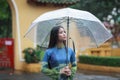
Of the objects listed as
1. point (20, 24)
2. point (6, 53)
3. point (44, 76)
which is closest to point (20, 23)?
point (20, 24)

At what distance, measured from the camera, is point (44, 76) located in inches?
565

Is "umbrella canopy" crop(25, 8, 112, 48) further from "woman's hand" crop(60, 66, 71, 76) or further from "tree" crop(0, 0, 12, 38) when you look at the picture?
"tree" crop(0, 0, 12, 38)

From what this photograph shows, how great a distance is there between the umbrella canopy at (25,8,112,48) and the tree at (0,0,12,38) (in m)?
16.7

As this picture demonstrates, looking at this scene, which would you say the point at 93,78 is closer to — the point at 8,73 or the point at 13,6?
the point at 8,73

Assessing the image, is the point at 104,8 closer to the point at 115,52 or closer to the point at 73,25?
the point at 115,52

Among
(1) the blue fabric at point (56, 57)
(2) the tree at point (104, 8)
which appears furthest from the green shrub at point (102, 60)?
(1) the blue fabric at point (56, 57)

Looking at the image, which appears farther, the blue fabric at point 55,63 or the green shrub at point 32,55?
the green shrub at point 32,55

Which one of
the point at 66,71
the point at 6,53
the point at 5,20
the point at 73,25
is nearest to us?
the point at 66,71

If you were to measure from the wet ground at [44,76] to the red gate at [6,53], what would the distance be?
692 mm

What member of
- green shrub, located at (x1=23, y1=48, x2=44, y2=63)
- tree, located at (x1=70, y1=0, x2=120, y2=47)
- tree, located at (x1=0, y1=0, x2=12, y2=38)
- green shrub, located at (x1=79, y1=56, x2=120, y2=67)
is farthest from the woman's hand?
tree, located at (x1=70, y1=0, x2=120, y2=47)

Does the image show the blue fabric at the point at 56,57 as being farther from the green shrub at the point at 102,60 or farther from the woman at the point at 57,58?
the green shrub at the point at 102,60

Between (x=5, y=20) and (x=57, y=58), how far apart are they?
20485mm

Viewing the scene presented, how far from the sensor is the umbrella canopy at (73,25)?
575cm

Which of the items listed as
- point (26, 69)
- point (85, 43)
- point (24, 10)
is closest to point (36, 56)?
point (26, 69)
